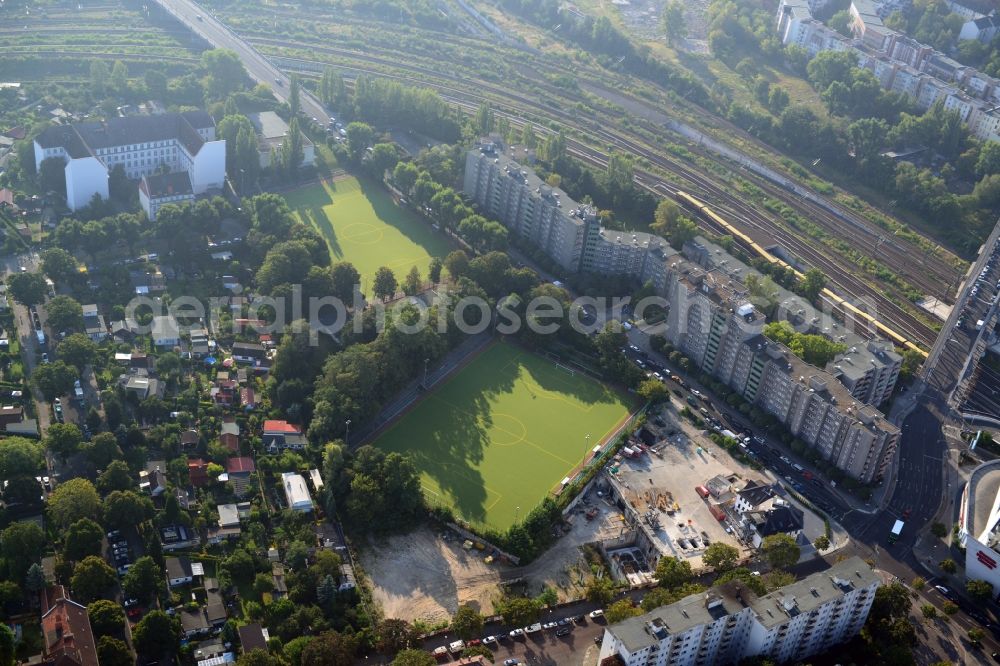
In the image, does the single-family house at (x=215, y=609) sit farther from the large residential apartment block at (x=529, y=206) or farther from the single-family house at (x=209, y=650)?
the large residential apartment block at (x=529, y=206)

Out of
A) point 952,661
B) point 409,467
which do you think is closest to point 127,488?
point 409,467

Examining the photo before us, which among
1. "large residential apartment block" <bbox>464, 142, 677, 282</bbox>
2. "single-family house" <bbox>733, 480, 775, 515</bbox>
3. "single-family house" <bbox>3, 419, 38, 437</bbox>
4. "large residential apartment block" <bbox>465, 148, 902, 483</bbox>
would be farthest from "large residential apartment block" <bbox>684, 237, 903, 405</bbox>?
"single-family house" <bbox>3, 419, 38, 437</bbox>

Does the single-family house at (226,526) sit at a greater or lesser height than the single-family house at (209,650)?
greater

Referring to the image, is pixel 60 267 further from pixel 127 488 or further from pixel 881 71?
pixel 881 71

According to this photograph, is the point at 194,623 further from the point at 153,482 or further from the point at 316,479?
the point at 316,479

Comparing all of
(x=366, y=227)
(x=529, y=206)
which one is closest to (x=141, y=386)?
(x=366, y=227)

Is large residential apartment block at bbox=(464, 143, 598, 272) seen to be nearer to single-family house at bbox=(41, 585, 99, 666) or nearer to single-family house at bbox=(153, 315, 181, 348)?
single-family house at bbox=(153, 315, 181, 348)

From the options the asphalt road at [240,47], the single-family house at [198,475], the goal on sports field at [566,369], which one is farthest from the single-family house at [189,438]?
the asphalt road at [240,47]
